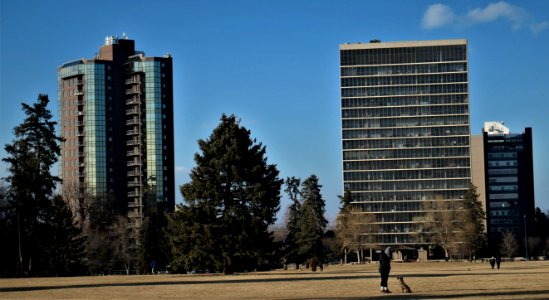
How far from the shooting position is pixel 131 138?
19062 centimetres

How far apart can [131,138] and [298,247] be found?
266ft

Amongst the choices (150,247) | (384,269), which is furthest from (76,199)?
(384,269)

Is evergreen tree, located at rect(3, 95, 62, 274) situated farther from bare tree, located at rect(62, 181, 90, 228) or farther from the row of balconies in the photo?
the row of balconies

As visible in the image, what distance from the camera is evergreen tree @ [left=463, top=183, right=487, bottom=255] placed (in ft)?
542

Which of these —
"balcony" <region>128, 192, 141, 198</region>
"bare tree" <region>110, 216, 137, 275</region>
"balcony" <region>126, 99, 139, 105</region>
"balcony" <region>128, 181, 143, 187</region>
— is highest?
"balcony" <region>126, 99, 139, 105</region>

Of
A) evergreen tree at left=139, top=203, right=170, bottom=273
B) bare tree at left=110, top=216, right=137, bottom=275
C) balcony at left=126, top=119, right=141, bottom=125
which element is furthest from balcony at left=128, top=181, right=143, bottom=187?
evergreen tree at left=139, top=203, right=170, bottom=273

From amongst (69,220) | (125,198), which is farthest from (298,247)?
(125,198)

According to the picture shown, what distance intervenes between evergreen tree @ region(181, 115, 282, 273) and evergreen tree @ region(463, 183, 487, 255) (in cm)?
10095

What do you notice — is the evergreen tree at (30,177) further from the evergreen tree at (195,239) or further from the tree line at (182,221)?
the evergreen tree at (195,239)

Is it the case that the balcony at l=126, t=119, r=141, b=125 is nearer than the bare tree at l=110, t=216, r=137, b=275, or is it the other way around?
the bare tree at l=110, t=216, r=137, b=275

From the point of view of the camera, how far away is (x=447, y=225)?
16625 cm

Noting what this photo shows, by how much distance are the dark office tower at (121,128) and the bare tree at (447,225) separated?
186ft

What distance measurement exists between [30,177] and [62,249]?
16.2 m

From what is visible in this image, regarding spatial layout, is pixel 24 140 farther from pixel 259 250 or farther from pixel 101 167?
pixel 101 167
